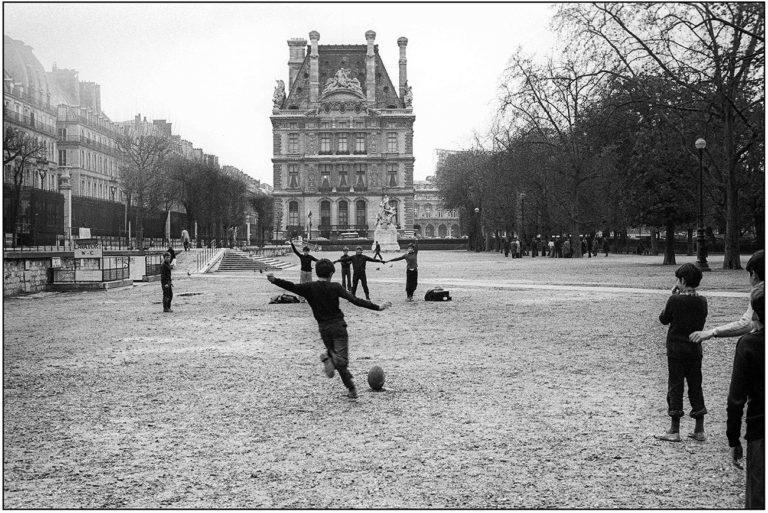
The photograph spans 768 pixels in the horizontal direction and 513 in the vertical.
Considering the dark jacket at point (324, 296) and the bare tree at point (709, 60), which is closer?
the dark jacket at point (324, 296)

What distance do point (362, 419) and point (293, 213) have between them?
9876 cm

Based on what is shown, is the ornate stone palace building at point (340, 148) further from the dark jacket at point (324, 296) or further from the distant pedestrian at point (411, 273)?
the dark jacket at point (324, 296)

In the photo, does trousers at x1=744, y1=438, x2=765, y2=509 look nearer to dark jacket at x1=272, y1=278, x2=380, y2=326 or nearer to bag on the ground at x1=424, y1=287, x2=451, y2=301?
dark jacket at x1=272, y1=278, x2=380, y2=326

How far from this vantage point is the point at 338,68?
107m

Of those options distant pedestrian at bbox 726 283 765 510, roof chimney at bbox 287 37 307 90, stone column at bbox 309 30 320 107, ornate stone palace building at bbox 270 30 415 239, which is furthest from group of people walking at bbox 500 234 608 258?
roof chimney at bbox 287 37 307 90

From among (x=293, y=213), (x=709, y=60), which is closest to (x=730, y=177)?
(x=709, y=60)

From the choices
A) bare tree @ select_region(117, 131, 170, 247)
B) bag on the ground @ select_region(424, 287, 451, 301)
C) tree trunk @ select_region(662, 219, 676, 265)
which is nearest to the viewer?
bag on the ground @ select_region(424, 287, 451, 301)

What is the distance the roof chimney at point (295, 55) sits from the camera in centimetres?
11181

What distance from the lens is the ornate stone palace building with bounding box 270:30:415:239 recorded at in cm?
10481

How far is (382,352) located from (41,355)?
495cm

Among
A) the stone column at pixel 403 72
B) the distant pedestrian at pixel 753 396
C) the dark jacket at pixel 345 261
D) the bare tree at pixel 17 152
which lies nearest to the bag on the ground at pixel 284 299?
the dark jacket at pixel 345 261

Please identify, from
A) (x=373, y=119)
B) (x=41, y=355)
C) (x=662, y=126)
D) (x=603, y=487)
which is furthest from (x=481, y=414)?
(x=373, y=119)

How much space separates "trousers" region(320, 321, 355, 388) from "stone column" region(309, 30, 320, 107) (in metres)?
98.4

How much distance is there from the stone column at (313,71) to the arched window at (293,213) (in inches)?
491
